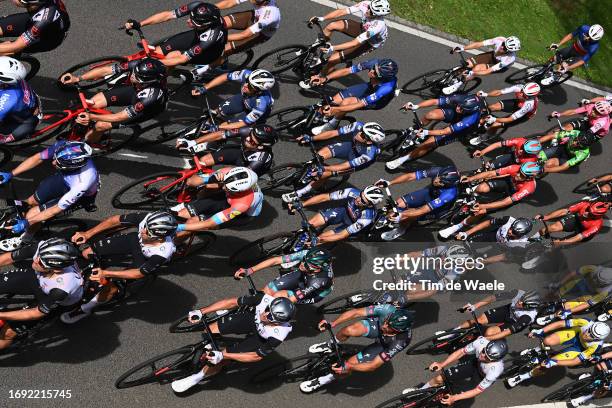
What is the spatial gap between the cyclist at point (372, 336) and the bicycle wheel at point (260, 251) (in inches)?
69.1

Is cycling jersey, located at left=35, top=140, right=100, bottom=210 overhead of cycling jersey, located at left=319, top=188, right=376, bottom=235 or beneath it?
overhead

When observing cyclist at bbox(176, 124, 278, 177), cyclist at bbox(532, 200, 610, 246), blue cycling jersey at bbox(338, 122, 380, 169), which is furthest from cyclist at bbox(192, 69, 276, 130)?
cyclist at bbox(532, 200, 610, 246)

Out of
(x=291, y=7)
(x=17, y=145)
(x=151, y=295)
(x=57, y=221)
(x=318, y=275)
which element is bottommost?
(x=151, y=295)

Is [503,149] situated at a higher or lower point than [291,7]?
lower

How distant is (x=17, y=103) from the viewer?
9.48 metres

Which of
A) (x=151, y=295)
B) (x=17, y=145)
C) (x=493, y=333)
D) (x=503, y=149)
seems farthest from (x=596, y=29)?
(x=17, y=145)

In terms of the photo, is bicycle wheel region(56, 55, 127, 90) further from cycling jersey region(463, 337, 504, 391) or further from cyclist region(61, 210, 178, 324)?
cycling jersey region(463, 337, 504, 391)

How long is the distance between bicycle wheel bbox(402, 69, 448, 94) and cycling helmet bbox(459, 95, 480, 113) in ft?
7.44

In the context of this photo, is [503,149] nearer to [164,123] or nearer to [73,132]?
[164,123]

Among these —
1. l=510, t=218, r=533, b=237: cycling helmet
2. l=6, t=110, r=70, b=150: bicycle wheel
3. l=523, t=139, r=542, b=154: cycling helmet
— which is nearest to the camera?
l=6, t=110, r=70, b=150: bicycle wheel

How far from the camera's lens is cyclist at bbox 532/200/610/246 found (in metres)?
14.1

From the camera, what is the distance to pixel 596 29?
16797mm

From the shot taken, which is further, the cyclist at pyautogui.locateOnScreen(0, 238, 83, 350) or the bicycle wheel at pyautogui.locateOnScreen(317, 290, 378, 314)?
the bicycle wheel at pyautogui.locateOnScreen(317, 290, 378, 314)

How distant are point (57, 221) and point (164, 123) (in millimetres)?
2999
